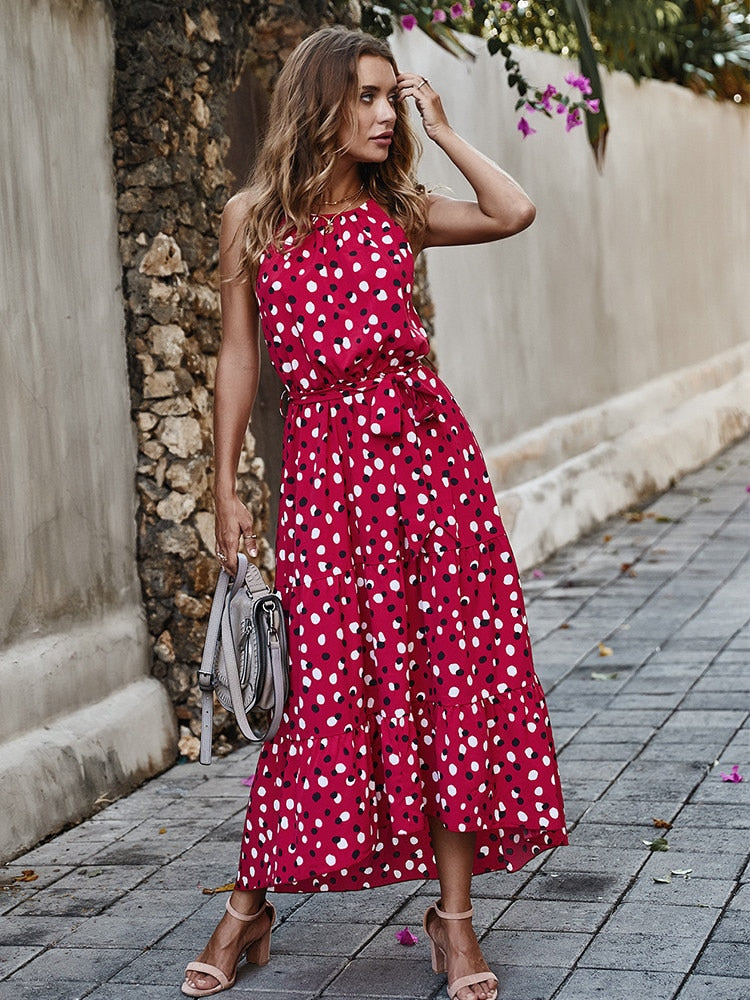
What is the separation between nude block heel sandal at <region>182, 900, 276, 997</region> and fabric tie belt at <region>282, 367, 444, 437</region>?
1088 mm

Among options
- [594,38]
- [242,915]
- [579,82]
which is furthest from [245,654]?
[594,38]

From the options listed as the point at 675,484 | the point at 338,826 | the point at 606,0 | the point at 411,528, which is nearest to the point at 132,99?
the point at 411,528

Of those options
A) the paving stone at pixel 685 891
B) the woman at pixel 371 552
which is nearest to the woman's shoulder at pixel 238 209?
the woman at pixel 371 552

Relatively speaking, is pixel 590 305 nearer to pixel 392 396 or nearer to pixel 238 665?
pixel 392 396

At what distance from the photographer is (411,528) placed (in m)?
3.33

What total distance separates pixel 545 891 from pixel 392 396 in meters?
1.36

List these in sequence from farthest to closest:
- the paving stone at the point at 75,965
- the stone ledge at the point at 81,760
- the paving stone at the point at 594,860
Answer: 1. the stone ledge at the point at 81,760
2. the paving stone at the point at 594,860
3. the paving stone at the point at 75,965

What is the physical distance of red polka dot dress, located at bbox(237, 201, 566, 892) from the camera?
3.29 m

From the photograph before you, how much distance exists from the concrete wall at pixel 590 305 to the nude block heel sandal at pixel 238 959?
4.54 metres

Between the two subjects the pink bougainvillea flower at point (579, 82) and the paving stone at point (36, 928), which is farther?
the pink bougainvillea flower at point (579, 82)

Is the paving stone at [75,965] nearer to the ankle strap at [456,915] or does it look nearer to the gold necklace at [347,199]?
the ankle strap at [456,915]

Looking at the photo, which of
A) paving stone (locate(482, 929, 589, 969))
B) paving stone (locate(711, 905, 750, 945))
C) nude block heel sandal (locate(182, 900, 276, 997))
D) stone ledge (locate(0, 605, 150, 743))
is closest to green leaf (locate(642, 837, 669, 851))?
paving stone (locate(711, 905, 750, 945))

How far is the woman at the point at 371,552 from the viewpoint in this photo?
3293 mm

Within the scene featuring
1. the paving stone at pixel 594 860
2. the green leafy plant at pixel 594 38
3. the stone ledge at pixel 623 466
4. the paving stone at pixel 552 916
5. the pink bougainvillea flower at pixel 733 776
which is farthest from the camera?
the stone ledge at pixel 623 466
